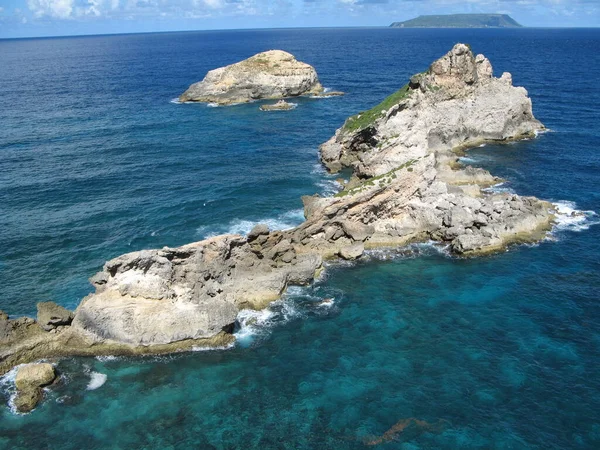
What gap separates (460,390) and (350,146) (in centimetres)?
4844

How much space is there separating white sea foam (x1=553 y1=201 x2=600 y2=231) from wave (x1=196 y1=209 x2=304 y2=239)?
29.6m

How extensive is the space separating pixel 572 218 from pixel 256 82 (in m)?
90.4

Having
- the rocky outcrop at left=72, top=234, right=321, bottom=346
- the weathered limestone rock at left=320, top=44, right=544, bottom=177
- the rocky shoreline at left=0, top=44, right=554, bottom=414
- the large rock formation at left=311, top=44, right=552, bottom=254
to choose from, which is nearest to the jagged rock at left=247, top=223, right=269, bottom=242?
the rocky shoreline at left=0, top=44, right=554, bottom=414

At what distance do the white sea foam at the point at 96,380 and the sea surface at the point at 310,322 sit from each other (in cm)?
14

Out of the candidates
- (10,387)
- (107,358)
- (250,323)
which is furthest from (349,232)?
(10,387)

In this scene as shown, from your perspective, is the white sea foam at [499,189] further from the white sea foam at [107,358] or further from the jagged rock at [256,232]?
the white sea foam at [107,358]

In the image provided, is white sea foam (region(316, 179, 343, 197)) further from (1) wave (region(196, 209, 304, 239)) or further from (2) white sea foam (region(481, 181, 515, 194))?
(2) white sea foam (region(481, 181, 515, 194))

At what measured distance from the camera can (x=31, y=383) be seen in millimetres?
34094

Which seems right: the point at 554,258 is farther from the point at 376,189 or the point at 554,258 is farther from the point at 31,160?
the point at 31,160

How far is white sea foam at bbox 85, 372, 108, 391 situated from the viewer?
3475 cm

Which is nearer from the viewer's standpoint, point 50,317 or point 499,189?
point 50,317

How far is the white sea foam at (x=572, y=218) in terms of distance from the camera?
55.4 m

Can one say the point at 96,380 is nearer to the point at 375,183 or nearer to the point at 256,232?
→ the point at 256,232

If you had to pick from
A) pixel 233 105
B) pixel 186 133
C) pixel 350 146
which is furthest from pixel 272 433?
pixel 233 105
